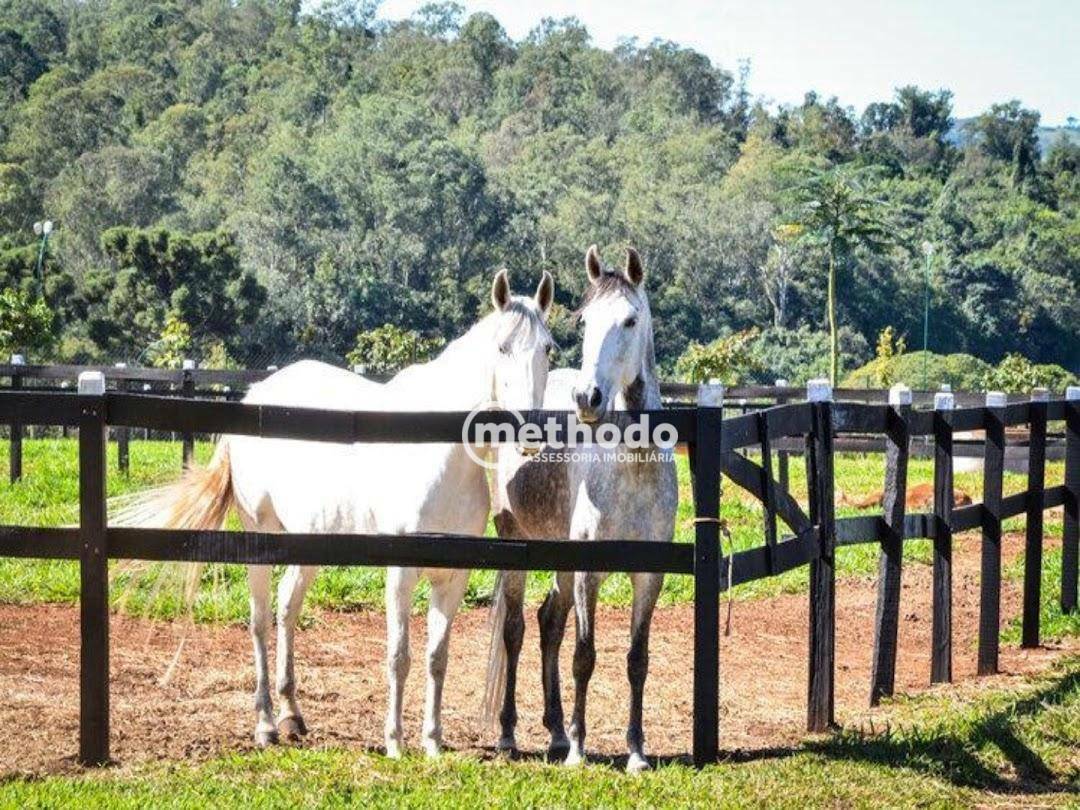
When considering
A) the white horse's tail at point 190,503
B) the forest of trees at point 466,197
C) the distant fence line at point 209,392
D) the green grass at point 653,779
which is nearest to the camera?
the green grass at point 653,779

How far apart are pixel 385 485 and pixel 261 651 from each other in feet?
3.93

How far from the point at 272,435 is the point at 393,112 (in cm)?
7474

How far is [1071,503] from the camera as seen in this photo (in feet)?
34.3

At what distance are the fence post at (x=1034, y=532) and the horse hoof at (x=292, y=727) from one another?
4799 mm

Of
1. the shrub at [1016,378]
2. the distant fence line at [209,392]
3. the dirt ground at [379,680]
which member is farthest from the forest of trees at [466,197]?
the dirt ground at [379,680]

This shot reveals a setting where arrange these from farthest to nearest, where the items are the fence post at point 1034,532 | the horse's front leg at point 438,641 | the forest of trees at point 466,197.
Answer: the forest of trees at point 466,197, the fence post at point 1034,532, the horse's front leg at point 438,641

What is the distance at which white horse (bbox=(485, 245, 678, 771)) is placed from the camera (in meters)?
6.09

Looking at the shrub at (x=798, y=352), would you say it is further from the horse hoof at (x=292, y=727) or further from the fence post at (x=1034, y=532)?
the horse hoof at (x=292, y=727)

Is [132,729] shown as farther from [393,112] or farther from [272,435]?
[393,112]

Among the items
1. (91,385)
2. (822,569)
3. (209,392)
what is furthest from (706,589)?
(209,392)

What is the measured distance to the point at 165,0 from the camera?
459ft

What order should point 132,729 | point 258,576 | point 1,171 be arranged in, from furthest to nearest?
1. point 1,171
2. point 258,576
3. point 132,729

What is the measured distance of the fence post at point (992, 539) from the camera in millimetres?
8609

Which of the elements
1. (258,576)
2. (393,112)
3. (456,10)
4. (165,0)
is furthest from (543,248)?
(165,0)
